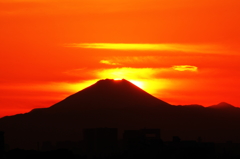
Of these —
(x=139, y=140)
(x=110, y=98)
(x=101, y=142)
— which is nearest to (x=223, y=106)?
(x=110, y=98)

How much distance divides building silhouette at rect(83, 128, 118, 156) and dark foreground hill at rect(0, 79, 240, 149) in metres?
40.3

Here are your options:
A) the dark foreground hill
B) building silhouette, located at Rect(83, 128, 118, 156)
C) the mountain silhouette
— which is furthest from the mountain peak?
building silhouette, located at Rect(83, 128, 118, 156)

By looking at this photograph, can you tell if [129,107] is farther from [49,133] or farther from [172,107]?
[49,133]

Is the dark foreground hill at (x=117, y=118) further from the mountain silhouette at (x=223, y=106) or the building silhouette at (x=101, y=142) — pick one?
the building silhouette at (x=101, y=142)

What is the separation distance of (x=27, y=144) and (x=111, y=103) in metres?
47.9

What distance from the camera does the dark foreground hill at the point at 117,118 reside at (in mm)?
146750

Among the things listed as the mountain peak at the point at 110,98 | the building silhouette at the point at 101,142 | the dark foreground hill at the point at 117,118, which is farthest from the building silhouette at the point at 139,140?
the mountain peak at the point at 110,98

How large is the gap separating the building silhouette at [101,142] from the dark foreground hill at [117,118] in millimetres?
40258

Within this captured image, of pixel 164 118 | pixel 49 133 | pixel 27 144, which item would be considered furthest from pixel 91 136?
pixel 164 118

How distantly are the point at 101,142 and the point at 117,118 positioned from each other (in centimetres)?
6671

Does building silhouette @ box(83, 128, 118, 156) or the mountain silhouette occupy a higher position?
the mountain silhouette

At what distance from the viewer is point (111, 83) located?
181125 millimetres

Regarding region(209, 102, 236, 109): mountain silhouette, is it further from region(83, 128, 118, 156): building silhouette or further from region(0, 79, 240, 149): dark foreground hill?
region(83, 128, 118, 156): building silhouette

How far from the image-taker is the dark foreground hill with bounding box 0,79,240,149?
146750 millimetres
